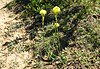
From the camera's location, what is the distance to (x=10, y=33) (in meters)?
7.05

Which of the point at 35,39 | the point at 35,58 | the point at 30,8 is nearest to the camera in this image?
the point at 35,58

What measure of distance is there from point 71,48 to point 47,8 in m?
1.85

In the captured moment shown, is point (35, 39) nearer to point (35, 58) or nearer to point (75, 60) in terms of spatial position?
point (35, 58)

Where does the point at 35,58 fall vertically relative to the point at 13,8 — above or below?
below

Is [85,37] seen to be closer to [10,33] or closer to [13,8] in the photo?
[10,33]

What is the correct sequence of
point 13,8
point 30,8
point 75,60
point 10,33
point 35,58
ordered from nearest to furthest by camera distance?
1. point 75,60
2. point 35,58
3. point 10,33
4. point 30,8
5. point 13,8

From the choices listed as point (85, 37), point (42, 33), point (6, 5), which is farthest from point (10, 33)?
point (85, 37)

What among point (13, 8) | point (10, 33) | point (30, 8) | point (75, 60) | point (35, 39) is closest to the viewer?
point (75, 60)

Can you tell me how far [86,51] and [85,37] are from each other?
41 cm

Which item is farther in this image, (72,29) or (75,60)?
(72,29)

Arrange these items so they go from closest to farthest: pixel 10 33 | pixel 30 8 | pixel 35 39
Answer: pixel 35 39 → pixel 10 33 → pixel 30 8

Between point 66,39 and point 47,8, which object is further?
point 47,8

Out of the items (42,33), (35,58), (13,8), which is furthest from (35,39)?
(13,8)

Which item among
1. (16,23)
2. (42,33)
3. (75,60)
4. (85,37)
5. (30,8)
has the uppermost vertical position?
(30,8)
